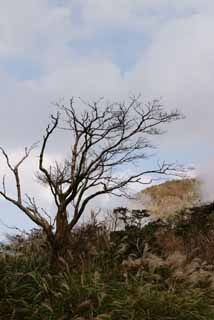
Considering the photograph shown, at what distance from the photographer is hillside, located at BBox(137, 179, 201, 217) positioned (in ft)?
73.8

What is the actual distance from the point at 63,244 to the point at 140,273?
1.34 metres

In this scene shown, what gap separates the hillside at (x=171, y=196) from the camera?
73.8ft

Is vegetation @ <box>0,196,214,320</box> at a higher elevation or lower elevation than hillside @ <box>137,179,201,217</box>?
lower

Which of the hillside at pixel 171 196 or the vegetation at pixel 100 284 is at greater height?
the hillside at pixel 171 196

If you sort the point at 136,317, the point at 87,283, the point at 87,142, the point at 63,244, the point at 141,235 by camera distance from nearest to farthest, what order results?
the point at 136,317 → the point at 87,283 → the point at 63,244 → the point at 87,142 → the point at 141,235

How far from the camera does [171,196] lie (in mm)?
24391

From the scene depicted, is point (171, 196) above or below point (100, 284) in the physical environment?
above

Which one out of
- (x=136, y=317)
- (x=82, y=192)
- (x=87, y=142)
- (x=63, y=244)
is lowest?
(x=136, y=317)

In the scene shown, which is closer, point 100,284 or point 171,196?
point 100,284

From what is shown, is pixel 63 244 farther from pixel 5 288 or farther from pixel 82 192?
pixel 5 288

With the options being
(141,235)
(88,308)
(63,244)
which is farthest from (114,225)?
(88,308)

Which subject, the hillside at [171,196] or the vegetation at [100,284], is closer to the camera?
the vegetation at [100,284]

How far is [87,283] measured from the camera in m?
7.94

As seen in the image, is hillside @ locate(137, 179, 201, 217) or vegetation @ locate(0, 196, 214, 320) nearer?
vegetation @ locate(0, 196, 214, 320)
